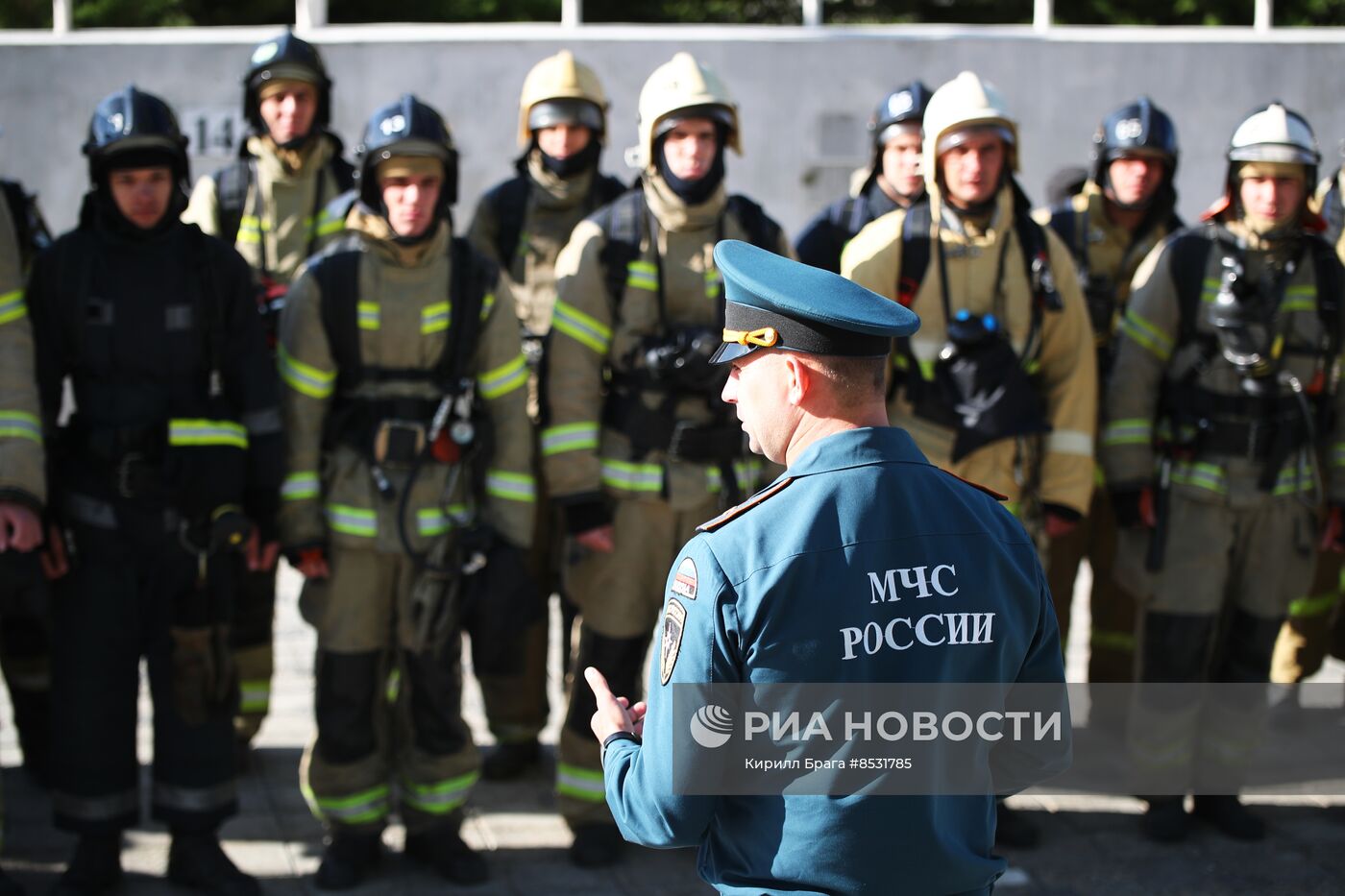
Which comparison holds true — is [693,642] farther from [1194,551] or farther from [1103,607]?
[1103,607]

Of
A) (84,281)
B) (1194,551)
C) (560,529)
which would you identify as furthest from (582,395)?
(1194,551)

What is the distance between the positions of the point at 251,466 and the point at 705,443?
1447mm

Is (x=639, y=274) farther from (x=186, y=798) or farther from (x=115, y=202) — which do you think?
(x=186, y=798)

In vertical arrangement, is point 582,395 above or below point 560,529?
above

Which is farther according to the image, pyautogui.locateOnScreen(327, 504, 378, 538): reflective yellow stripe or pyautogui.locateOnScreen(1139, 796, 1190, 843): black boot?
pyautogui.locateOnScreen(1139, 796, 1190, 843): black boot

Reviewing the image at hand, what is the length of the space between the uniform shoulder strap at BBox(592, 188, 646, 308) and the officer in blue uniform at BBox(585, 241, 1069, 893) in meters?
2.37

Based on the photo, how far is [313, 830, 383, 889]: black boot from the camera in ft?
15.0

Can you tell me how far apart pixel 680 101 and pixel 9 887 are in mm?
3214

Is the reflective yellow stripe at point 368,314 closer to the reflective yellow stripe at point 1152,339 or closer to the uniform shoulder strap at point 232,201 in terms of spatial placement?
the uniform shoulder strap at point 232,201

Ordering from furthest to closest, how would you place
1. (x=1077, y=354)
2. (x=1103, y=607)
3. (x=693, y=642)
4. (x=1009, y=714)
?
(x=1103, y=607) < (x=1077, y=354) < (x=1009, y=714) < (x=693, y=642)

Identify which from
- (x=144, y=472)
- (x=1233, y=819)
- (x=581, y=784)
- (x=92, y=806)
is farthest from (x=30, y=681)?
(x=1233, y=819)

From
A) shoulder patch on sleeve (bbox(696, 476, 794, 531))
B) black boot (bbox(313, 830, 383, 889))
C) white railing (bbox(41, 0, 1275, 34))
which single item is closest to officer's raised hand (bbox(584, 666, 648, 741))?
shoulder patch on sleeve (bbox(696, 476, 794, 531))

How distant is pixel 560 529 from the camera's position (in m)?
5.39

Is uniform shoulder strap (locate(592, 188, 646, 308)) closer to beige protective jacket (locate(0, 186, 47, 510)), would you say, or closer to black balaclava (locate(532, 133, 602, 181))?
black balaclava (locate(532, 133, 602, 181))
